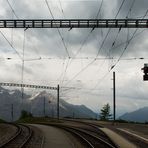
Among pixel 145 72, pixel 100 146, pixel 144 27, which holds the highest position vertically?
pixel 144 27

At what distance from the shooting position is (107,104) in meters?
170

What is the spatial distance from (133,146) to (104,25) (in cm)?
1642

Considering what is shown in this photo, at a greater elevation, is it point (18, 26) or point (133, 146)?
point (18, 26)

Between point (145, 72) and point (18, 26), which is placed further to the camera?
point (18, 26)

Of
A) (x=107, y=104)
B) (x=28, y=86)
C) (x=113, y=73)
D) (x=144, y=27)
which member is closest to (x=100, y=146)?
(x=144, y=27)

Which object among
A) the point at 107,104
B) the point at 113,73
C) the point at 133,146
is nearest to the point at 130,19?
the point at 133,146

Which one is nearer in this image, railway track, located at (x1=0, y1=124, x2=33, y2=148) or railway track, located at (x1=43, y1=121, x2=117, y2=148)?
railway track, located at (x1=0, y1=124, x2=33, y2=148)

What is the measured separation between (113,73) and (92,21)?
3261cm

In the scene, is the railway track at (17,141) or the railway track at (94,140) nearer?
the railway track at (17,141)

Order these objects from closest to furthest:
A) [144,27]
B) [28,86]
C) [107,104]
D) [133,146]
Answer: [133,146], [144,27], [28,86], [107,104]

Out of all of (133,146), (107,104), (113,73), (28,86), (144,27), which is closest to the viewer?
(133,146)

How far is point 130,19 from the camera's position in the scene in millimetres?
43469

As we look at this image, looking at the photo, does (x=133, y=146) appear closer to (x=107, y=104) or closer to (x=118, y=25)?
(x=118, y=25)

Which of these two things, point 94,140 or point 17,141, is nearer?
point 17,141
